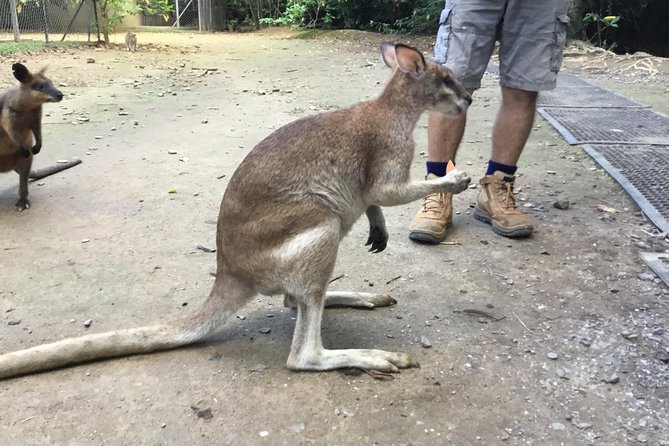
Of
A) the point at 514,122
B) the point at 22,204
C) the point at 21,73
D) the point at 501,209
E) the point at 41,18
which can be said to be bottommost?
the point at 22,204

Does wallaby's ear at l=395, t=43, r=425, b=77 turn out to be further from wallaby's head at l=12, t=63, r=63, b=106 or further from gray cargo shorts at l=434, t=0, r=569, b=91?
wallaby's head at l=12, t=63, r=63, b=106

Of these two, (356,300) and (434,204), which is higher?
(434,204)

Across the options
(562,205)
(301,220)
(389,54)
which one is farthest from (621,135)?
(301,220)

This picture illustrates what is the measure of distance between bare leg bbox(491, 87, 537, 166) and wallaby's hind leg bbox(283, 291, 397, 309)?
1.18m

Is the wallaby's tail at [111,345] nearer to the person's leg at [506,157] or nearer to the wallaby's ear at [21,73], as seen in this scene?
the person's leg at [506,157]

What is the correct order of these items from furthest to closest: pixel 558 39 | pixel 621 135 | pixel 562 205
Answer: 1. pixel 621 135
2. pixel 562 205
3. pixel 558 39

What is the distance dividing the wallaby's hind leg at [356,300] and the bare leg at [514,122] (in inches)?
46.3

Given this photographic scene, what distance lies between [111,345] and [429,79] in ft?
4.79

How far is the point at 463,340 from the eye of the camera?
6.97ft

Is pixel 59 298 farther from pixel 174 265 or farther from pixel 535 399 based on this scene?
pixel 535 399

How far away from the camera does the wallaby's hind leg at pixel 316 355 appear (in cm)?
192

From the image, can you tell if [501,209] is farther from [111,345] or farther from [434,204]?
[111,345]

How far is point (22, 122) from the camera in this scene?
11.9 ft

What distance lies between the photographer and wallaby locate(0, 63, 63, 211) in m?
3.50
